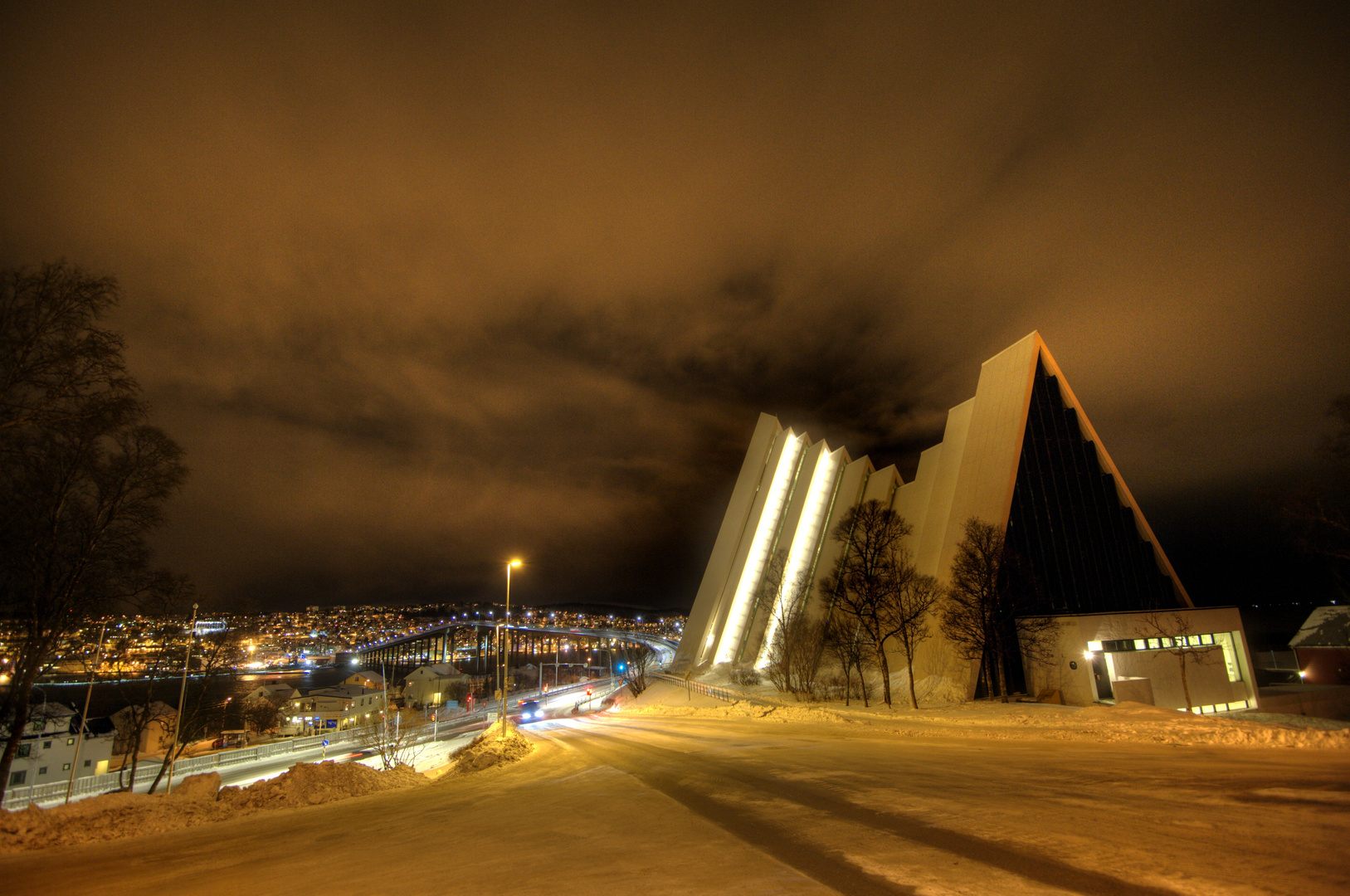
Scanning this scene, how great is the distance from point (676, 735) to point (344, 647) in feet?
542

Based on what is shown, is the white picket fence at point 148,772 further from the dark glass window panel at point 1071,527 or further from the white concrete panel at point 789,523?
the dark glass window panel at point 1071,527

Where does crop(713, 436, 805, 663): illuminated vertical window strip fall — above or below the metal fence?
above

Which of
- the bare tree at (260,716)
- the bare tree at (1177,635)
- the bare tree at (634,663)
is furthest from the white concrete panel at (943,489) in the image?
the bare tree at (260,716)

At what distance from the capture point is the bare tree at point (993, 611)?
20.5 metres

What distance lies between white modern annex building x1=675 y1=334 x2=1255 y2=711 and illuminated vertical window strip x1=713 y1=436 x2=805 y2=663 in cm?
11

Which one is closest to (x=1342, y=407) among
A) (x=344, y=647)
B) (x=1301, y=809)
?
(x=1301, y=809)

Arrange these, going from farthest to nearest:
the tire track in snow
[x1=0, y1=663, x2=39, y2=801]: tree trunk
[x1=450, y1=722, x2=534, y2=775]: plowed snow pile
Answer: [x1=450, y1=722, x2=534, y2=775]: plowed snow pile → [x1=0, y1=663, x2=39, y2=801]: tree trunk → the tire track in snow

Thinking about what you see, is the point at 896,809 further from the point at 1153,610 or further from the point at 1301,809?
the point at 1153,610

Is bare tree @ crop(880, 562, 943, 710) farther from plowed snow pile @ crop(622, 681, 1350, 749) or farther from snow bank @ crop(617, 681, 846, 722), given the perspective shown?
snow bank @ crop(617, 681, 846, 722)

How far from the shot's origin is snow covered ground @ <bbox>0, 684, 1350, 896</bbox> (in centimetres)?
413

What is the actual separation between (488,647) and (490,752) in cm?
13936

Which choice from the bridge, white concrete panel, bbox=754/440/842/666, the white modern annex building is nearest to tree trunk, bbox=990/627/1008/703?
the white modern annex building

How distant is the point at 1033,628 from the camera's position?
2055cm

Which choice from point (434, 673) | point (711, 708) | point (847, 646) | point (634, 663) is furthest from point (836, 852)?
point (634, 663)
